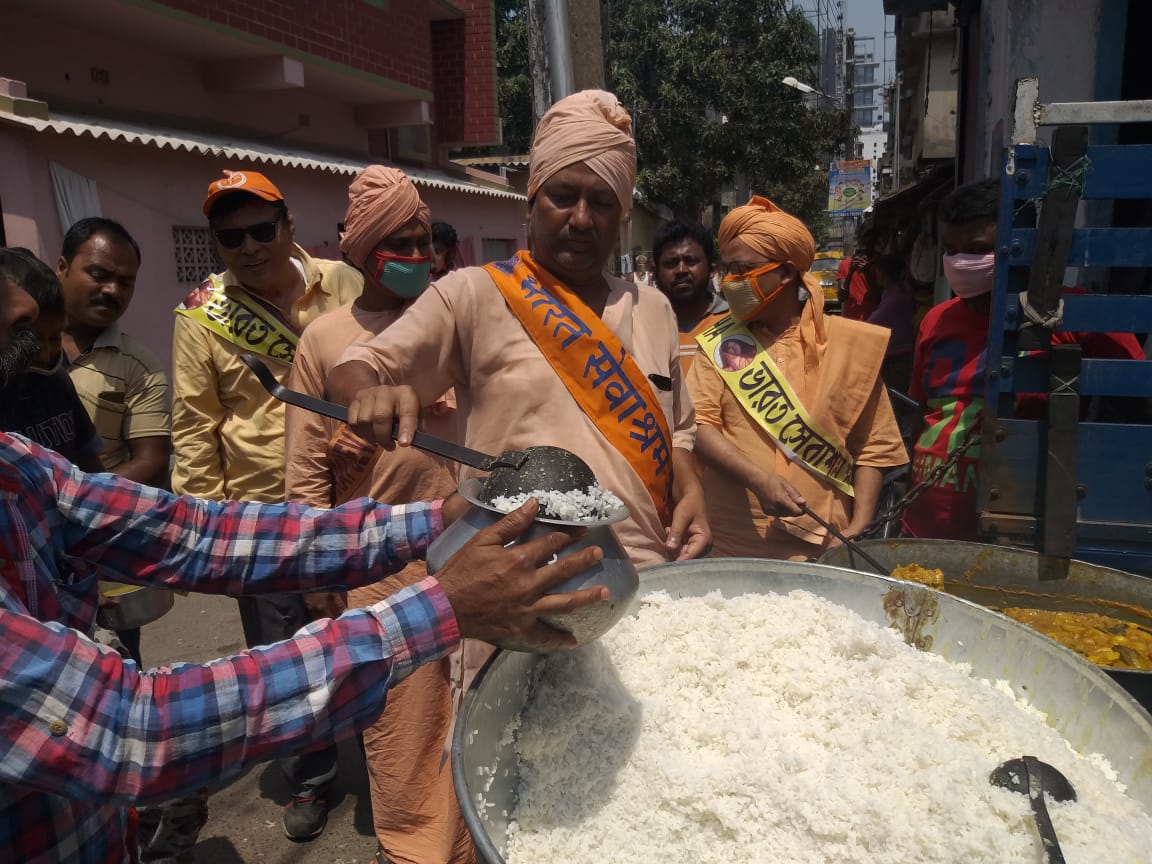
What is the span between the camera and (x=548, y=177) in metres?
1.97

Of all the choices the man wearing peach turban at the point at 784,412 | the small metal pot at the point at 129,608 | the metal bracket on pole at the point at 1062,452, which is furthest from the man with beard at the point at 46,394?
the metal bracket on pole at the point at 1062,452

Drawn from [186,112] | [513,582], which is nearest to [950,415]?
[513,582]

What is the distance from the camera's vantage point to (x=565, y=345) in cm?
194

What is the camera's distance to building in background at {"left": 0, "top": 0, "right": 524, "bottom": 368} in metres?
7.25

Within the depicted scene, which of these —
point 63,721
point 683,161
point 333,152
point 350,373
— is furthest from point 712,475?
point 683,161

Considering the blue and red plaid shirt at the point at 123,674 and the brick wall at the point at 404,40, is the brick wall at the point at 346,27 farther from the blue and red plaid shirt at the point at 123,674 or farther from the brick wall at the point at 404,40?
the blue and red plaid shirt at the point at 123,674

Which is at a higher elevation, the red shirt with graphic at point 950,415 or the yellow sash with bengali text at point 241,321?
the yellow sash with bengali text at point 241,321

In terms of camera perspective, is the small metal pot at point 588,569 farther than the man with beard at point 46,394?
No

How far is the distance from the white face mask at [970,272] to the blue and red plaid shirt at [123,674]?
2469mm

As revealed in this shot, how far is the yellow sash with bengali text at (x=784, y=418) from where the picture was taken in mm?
2779

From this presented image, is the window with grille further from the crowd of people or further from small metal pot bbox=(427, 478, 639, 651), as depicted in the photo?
small metal pot bbox=(427, 478, 639, 651)

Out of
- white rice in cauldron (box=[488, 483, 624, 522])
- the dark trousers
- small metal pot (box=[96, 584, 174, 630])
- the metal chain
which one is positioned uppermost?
white rice in cauldron (box=[488, 483, 624, 522])

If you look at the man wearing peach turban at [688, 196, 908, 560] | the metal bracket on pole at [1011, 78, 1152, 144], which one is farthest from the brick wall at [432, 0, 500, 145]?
the metal bracket on pole at [1011, 78, 1152, 144]

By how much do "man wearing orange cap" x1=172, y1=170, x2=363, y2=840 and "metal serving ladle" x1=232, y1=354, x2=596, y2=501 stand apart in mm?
1886
